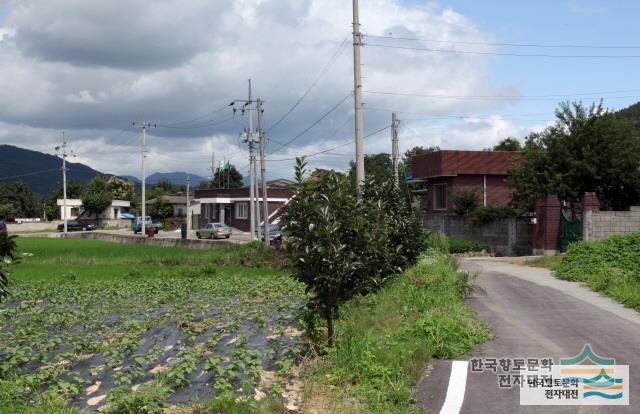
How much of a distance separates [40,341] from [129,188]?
11257 centimetres

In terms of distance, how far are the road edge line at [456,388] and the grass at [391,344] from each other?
1.13 ft

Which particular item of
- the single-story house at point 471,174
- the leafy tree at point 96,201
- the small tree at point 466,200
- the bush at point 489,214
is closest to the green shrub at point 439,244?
the bush at point 489,214

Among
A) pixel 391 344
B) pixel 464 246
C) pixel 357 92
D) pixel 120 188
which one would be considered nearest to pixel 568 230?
pixel 464 246

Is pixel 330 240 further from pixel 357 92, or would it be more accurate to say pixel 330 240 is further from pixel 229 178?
pixel 229 178

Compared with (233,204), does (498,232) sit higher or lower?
lower

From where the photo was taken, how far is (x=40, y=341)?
11344mm

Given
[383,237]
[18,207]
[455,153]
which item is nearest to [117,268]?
[455,153]

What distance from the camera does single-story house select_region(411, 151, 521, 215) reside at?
121 ft

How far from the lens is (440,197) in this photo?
38.9 metres

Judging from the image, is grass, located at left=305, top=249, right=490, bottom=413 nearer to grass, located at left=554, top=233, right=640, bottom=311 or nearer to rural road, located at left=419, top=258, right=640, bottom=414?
rural road, located at left=419, top=258, right=640, bottom=414

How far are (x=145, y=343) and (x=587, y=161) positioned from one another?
2188 centimetres

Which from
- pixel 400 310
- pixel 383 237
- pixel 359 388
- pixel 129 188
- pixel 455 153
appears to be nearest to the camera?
pixel 359 388

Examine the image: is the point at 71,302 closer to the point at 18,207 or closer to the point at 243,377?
the point at 243,377

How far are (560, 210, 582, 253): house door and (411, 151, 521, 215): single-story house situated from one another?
951cm
